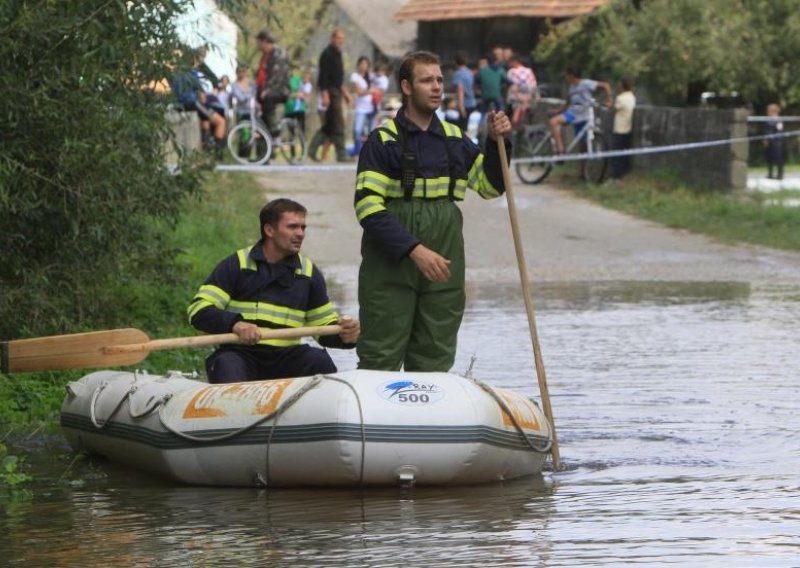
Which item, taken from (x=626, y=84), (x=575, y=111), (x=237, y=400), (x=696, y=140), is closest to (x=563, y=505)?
(x=237, y=400)

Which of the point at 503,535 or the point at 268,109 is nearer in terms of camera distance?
the point at 503,535

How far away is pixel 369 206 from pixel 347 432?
112 centimetres

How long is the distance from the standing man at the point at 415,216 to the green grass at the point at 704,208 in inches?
426

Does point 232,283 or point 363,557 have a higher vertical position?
point 232,283

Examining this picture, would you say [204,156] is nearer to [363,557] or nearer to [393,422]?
[393,422]

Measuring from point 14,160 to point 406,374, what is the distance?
2809 millimetres

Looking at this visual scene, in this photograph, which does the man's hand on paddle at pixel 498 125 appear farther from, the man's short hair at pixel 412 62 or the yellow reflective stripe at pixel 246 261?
the yellow reflective stripe at pixel 246 261

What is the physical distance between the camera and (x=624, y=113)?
26125 millimetres

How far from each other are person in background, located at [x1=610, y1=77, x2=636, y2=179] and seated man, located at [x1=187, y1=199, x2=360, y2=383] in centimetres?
1727

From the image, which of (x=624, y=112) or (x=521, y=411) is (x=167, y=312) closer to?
(x=521, y=411)

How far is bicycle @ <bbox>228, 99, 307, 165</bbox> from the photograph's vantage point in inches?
1046

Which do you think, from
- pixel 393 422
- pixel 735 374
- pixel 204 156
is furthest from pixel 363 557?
pixel 204 156

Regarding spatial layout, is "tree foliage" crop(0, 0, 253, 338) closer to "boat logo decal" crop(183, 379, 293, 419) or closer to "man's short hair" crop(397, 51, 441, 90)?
"boat logo decal" crop(183, 379, 293, 419)

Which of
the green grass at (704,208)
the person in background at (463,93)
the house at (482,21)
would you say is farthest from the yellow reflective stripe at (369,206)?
the house at (482,21)
